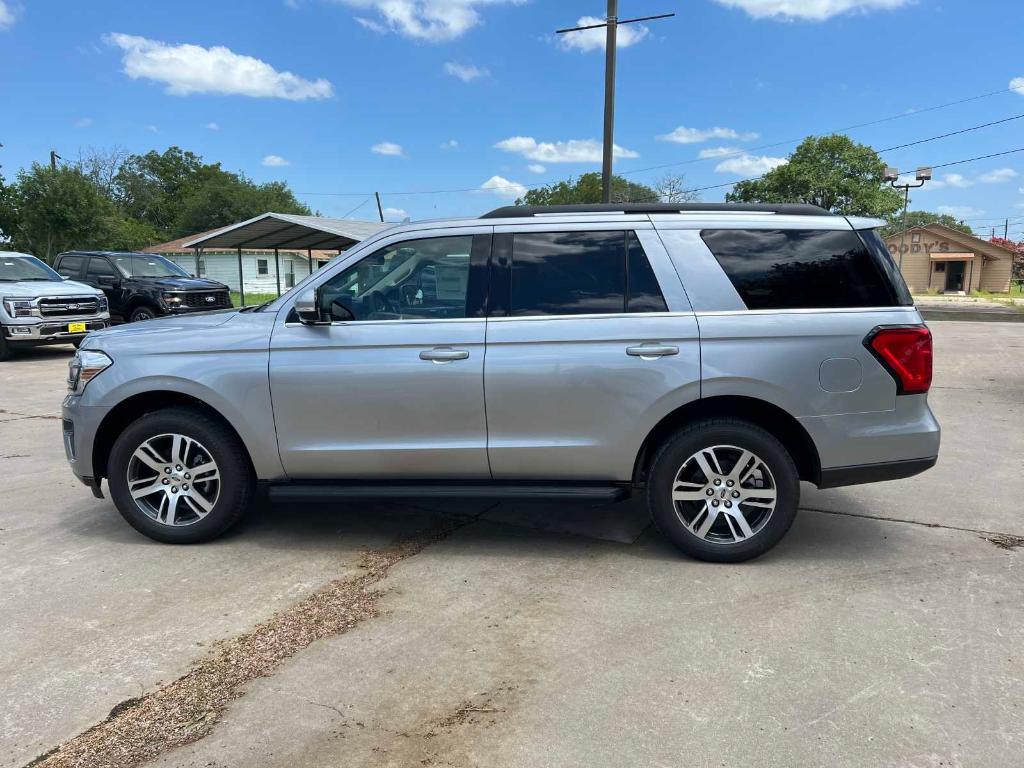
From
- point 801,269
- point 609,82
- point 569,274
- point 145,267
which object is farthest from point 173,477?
point 145,267

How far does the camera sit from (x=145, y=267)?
16.9 meters

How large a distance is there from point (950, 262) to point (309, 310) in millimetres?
64384

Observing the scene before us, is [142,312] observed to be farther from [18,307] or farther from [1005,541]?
[1005,541]

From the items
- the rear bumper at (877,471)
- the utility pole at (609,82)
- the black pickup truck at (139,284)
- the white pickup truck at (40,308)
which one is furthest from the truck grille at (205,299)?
the rear bumper at (877,471)

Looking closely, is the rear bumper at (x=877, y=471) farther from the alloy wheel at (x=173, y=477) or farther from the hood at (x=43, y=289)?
the hood at (x=43, y=289)

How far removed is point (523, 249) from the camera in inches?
166

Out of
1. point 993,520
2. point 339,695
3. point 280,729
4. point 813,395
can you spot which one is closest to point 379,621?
point 339,695

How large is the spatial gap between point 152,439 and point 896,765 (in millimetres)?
3982

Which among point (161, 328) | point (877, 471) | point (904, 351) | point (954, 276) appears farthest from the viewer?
point (954, 276)

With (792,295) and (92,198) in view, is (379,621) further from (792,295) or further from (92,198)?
(92,198)

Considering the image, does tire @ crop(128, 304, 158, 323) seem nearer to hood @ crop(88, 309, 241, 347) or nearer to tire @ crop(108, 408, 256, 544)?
hood @ crop(88, 309, 241, 347)

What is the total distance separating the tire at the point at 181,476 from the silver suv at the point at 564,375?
0.01 meters

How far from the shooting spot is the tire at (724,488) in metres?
4.02

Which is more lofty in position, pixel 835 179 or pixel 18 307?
pixel 835 179
